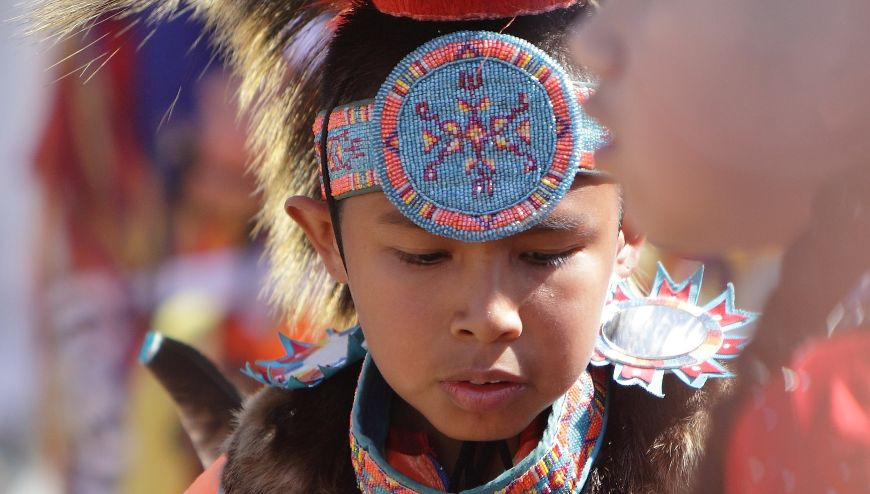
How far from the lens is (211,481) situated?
1.98m

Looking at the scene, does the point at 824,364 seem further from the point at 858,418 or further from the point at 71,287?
the point at 71,287

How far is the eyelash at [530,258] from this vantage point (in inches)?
56.8

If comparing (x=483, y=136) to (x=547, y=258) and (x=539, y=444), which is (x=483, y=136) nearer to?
(x=547, y=258)

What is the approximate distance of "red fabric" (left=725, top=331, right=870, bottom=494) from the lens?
96 centimetres

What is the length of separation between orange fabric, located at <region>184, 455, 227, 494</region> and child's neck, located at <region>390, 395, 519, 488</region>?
Result: 1.28ft

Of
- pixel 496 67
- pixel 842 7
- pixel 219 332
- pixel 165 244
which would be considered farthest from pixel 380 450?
pixel 165 244

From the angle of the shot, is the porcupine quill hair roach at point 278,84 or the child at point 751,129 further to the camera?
the porcupine quill hair roach at point 278,84

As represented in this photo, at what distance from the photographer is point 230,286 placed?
3.83 metres

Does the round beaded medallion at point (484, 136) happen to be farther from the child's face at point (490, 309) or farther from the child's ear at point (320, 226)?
the child's ear at point (320, 226)

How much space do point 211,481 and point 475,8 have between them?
1035 mm

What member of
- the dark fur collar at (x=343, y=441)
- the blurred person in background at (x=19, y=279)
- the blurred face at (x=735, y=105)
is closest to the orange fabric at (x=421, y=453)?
the dark fur collar at (x=343, y=441)

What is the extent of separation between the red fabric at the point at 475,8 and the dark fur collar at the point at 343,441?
60 cm

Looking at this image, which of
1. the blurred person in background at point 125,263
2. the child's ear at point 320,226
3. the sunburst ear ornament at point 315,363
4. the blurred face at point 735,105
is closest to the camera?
the blurred face at point 735,105

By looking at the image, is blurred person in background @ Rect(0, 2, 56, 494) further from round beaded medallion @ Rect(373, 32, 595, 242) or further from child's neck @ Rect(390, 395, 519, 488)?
round beaded medallion @ Rect(373, 32, 595, 242)
